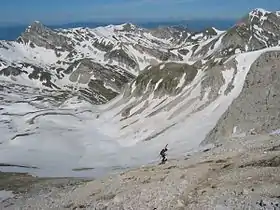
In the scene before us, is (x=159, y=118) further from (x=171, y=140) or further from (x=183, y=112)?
(x=171, y=140)

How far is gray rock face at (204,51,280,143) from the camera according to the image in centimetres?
6475

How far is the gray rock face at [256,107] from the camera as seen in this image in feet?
212

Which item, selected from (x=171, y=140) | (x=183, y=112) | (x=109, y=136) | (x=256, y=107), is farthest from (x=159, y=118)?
(x=256, y=107)

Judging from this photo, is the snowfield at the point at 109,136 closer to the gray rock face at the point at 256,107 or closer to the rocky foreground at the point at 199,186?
the gray rock face at the point at 256,107

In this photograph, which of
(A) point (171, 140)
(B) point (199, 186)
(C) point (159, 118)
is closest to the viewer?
(B) point (199, 186)

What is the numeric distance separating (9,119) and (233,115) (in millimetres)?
79792

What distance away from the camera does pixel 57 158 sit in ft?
267

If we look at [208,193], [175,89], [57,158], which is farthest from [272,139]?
[175,89]

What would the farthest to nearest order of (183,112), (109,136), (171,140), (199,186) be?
(109,136)
(183,112)
(171,140)
(199,186)

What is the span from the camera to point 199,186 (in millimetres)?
28000

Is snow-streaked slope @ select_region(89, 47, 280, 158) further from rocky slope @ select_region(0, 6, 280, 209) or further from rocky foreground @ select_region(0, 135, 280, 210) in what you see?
rocky foreground @ select_region(0, 135, 280, 210)

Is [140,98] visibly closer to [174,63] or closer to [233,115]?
[174,63]

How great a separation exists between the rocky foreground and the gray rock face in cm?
2573

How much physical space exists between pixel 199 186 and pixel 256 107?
142 ft
